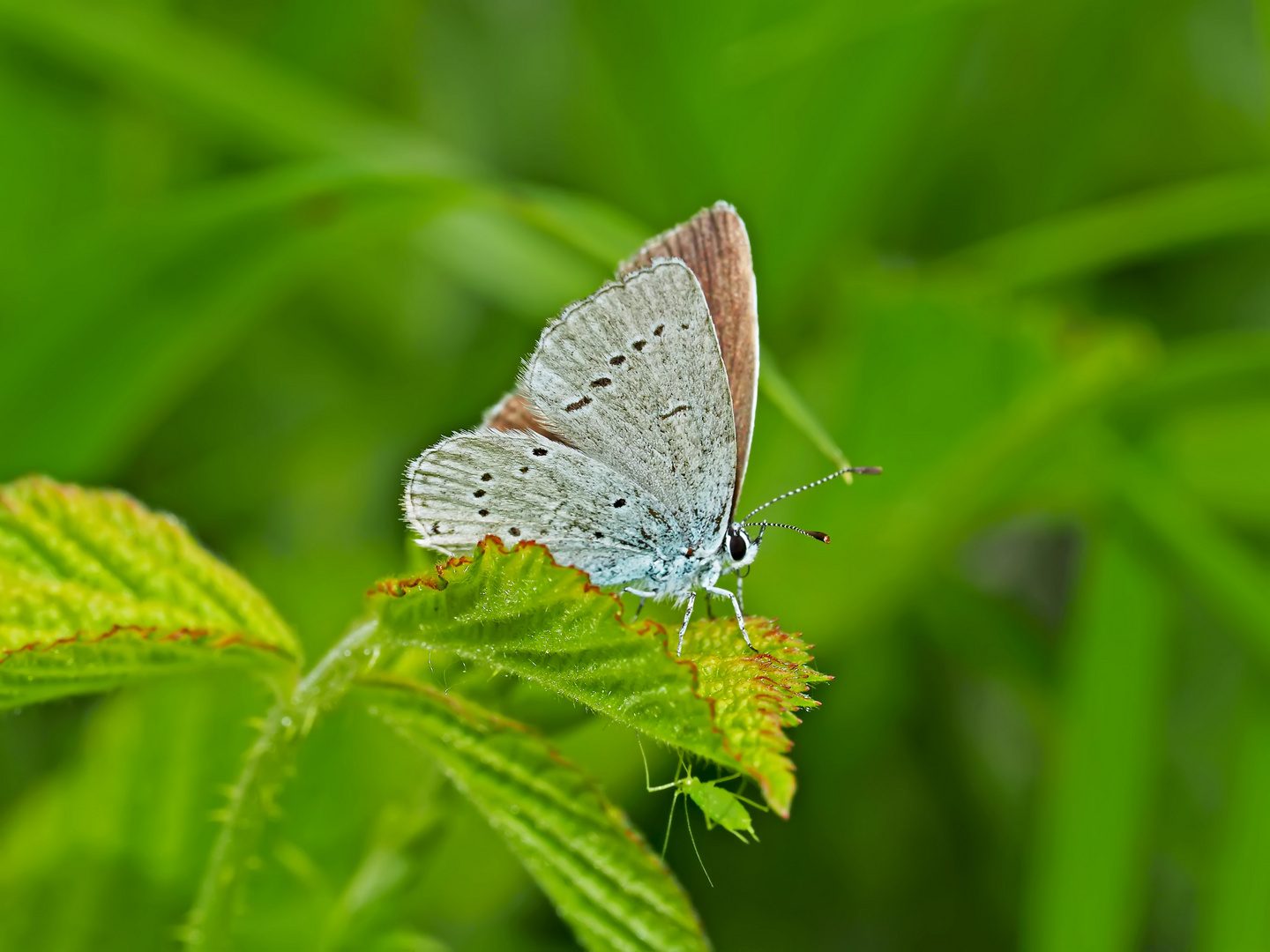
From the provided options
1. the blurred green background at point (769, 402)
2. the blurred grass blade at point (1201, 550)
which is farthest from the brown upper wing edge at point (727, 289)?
the blurred grass blade at point (1201, 550)

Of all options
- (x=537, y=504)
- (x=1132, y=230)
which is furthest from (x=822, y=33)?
(x=537, y=504)

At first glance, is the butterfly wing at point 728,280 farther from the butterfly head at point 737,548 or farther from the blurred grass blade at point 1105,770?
the blurred grass blade at point 1105,770

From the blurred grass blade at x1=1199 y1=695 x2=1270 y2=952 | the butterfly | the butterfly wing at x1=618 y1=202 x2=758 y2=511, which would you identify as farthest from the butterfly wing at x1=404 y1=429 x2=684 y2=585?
the blurred grass blade at x1=1199 y1=695 x2=1270 y2=952

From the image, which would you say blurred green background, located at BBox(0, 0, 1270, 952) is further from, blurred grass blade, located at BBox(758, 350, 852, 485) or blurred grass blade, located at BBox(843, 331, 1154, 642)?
blurred grass blade, located at BBox(758, 350, 852, 485)

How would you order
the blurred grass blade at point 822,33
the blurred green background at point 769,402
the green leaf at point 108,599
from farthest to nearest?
the blurred grass blade at point 822,33, the blurred green background at point 769,402, the green leaf at point 108,599

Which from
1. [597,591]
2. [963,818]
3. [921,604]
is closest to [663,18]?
[921,604]
